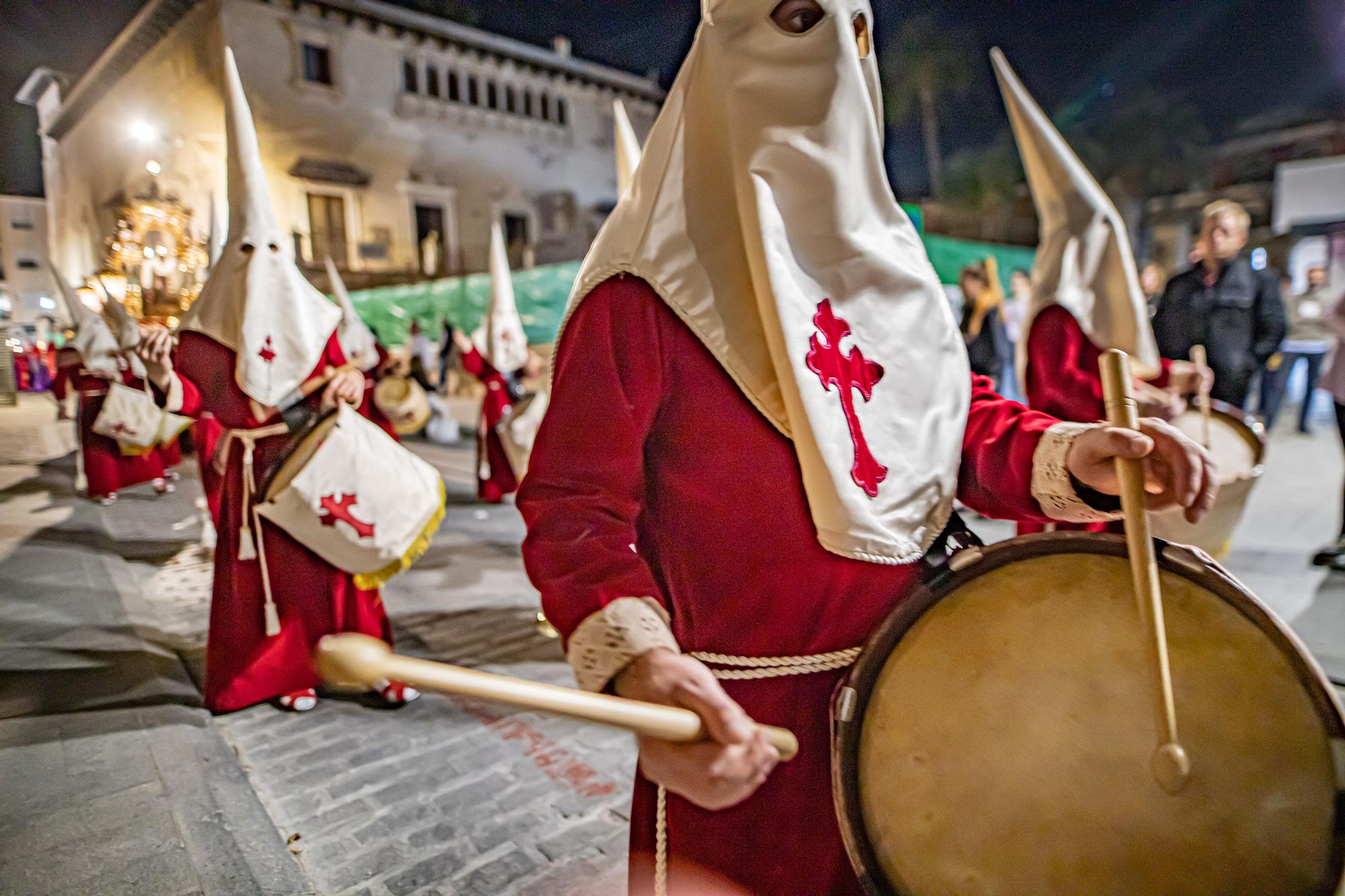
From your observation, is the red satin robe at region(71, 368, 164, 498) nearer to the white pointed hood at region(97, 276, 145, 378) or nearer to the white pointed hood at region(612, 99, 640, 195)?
the white pointed hood at region(97, 276, 145, 378)

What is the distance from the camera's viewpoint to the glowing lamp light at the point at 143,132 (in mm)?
3086

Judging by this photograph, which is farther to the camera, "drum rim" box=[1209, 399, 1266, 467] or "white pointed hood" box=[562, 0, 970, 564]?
"drum rim" box=[1209, 399, 1266, 467]

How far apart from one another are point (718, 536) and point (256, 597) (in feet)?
9.74

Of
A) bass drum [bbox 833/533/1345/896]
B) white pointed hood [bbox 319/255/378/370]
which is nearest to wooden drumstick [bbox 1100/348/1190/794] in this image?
bass drum [bbox 833/533/1345/896]

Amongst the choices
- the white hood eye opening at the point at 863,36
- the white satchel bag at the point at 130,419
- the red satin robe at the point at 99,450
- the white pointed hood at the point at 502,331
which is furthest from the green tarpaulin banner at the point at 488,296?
the white hood eye opening at the point at 863,36

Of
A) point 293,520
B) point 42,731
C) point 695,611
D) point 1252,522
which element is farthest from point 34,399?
point 1252,522

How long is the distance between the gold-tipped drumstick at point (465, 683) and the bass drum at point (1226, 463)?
3.16 m

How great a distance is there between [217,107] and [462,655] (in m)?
2.81

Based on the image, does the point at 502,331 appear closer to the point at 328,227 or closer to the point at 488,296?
the point at 488,296

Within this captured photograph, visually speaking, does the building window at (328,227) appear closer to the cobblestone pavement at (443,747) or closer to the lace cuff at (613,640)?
the cobblestone pavement at (443,747)

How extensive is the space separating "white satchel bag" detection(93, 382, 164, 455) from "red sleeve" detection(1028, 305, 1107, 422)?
3.97 meters

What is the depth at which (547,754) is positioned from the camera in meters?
2.93

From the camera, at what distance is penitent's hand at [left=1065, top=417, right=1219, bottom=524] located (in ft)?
3.62

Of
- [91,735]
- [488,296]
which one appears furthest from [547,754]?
[488,296]
